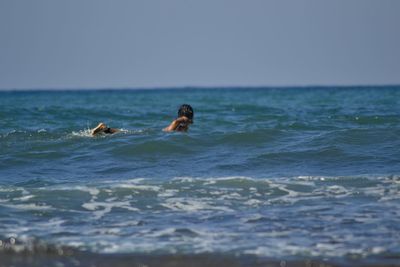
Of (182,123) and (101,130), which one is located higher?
(182,123)

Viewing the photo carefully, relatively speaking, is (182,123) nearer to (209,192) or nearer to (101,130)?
(101,130)

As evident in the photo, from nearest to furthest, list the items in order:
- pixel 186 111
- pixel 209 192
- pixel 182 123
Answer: pixel 209 192, pixel 186 111, pixel 182 123

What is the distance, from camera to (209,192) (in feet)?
30.4

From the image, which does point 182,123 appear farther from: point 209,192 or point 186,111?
point 209,192

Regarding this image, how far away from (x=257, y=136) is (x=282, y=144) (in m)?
0.71

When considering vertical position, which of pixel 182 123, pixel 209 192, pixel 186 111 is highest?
pixel 186 111

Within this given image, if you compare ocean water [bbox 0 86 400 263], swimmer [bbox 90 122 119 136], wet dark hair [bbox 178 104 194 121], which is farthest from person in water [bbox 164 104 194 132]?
swimmer [bbox 90 122 119 136]

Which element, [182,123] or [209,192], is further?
[182,123]

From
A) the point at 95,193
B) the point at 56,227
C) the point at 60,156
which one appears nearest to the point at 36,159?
the point at 60,156

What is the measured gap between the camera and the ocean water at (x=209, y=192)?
6.72 metres

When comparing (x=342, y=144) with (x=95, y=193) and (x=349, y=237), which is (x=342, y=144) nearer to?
(x=95, y=193)

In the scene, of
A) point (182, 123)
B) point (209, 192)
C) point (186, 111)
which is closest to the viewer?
point (209, 192)

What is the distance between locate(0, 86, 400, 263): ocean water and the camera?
6.72 metres

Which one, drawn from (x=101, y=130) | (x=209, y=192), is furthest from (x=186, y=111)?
(x=209, y=192)
